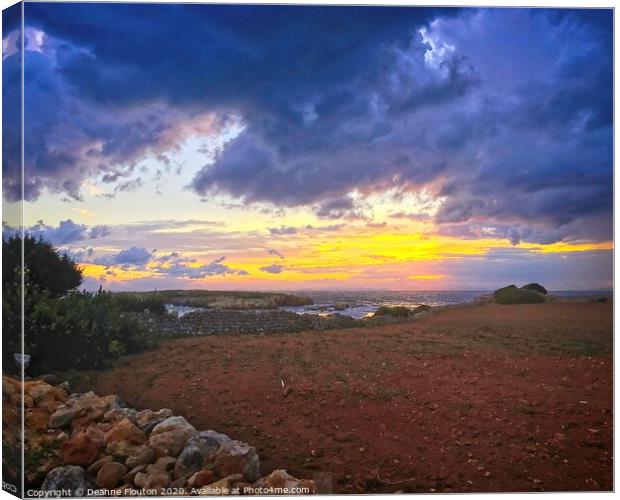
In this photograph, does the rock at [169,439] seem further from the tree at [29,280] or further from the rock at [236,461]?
the tree at [29,280]

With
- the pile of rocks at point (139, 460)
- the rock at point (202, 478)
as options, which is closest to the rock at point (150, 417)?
the pile of rocks at point (139, 460)

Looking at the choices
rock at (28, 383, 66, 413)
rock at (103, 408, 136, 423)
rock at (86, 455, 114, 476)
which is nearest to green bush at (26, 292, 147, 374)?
rock at (28, 383, 66, 413)

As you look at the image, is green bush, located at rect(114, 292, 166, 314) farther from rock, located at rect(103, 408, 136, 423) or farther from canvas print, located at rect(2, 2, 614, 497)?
rock, located at rect(103, 408, 136, 423)

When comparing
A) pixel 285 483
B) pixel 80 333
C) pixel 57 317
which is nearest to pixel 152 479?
pixel 285 483

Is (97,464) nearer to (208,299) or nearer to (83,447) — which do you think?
(83,447)

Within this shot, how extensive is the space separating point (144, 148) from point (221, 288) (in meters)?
1.71

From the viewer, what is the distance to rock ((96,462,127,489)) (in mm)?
5891

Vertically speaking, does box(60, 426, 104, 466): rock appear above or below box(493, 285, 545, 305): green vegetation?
below

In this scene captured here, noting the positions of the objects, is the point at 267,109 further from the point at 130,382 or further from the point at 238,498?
the point at 238,498

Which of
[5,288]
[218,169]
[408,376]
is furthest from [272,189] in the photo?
[5,288]

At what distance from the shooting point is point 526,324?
21.2ft

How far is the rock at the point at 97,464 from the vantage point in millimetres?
5910

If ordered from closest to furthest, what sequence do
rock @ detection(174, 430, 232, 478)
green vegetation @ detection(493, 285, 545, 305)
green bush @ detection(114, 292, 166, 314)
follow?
rock @ detection(174, 430, 232, 478) → green bush @ detection(114, 292, 166, 314) → green vegetation @ detection(493, 285, 545, 305)

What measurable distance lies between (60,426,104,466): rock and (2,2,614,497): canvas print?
0.03 metres
